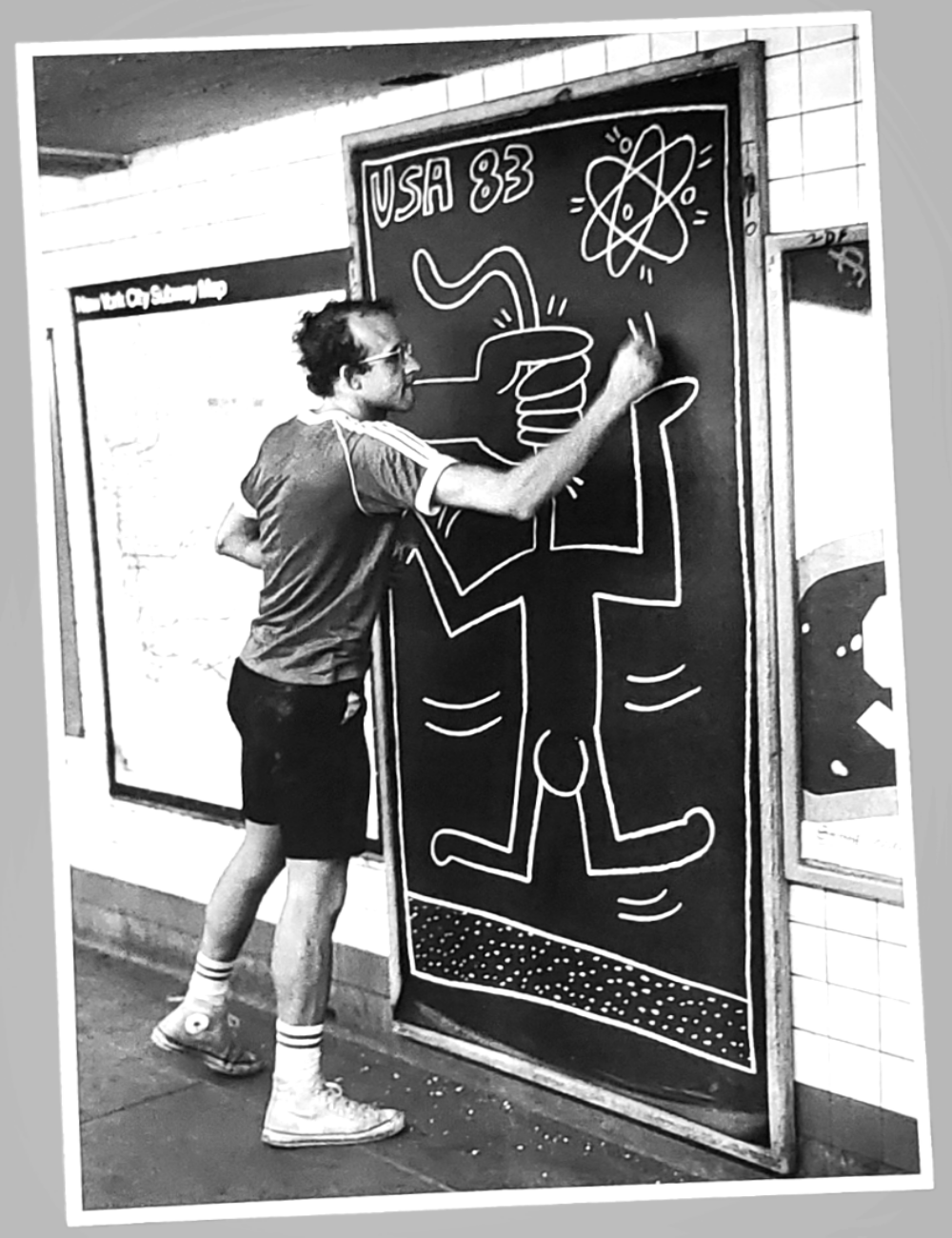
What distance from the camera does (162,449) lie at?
144 inches

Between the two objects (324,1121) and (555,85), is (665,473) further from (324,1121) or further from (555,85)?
(324,1121)

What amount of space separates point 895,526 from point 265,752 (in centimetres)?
142

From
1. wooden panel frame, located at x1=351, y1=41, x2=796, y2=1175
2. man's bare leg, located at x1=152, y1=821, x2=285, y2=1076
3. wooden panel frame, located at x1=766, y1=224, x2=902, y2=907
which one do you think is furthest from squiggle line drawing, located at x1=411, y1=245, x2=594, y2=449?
man's bare leg, located at x1=152, y1=821, x2=285, y2=1076

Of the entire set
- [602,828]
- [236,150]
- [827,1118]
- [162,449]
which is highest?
[236,150]

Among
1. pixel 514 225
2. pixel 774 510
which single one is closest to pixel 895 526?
pixel 774 510

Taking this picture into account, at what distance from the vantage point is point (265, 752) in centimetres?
360

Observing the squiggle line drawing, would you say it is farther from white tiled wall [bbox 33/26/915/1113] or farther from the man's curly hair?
white tiled wall [bbox 33/26/915/1113]

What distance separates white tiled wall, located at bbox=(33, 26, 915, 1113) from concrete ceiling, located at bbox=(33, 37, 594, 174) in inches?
1.2

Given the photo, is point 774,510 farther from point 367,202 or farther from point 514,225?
point 367,202

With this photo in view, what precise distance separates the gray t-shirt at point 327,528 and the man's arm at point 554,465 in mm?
62

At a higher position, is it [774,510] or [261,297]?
[261,297]

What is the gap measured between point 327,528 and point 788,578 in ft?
3.18

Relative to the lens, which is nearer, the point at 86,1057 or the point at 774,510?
the point at 774,510

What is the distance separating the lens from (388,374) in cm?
350
